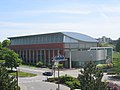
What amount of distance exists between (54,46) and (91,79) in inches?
2509

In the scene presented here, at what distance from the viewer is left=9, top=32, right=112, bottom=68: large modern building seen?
89081 mm

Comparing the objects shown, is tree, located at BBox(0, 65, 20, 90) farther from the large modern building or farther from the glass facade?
the glass facade

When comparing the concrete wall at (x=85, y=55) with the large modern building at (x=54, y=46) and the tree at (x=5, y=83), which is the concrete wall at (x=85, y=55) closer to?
the large modern building at (x=54, y=46)

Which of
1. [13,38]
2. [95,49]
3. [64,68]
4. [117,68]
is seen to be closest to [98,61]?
[95,49]

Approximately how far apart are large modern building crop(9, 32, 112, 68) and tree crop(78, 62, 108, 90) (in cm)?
5932

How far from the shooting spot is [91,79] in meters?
27.5

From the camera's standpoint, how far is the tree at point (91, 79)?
88.0 feet

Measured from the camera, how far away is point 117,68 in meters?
69.1

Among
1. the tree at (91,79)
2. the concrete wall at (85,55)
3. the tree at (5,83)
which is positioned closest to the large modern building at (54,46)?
the concrete wall at (85,55)

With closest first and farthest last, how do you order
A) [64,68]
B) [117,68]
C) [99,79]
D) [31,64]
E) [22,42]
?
[99,79]
[117,68]
[64,68]
[31,64]
[22,42]

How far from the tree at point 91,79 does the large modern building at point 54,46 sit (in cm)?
5932

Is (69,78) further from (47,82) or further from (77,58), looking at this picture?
(77,58)

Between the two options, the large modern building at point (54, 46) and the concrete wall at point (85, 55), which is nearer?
the concrete wall at point (85, 55)

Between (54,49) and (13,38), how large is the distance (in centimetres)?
2919
